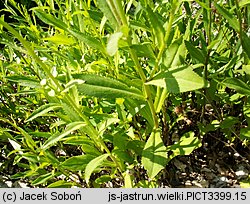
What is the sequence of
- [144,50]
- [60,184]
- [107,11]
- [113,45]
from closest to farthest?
[113,45] → [107,11] → [144,50] → [60,184]

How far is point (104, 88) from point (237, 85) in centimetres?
38

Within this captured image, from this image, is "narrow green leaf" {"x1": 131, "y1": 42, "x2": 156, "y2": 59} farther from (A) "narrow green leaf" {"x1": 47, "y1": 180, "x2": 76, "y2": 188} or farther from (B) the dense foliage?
(A) "narrow green leaf" {"x1": 47, "y1": 180, "x2": 76, "y2": 188}

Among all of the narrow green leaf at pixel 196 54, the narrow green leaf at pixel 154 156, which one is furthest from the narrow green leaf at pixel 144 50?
the narrow green leaf at pixel 154 156

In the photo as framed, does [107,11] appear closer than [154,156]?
Yes

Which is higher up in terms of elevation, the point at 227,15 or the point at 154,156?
the point at 227,15

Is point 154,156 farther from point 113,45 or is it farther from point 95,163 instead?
point 113,45

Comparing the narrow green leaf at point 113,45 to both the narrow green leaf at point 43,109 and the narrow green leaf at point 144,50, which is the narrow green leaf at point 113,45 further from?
the narrow green leaf at point 43,109

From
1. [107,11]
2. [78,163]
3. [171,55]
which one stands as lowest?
[78,163]

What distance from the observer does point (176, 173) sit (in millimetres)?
A: 1562

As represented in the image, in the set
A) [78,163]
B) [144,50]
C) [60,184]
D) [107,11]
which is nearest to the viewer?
[107,11]

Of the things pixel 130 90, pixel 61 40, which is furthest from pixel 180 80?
pixel 61 40

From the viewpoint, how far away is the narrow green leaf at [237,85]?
46.5 inches

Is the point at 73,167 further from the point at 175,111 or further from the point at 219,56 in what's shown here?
the point at 219,56

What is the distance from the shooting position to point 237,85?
1194 millimetres
